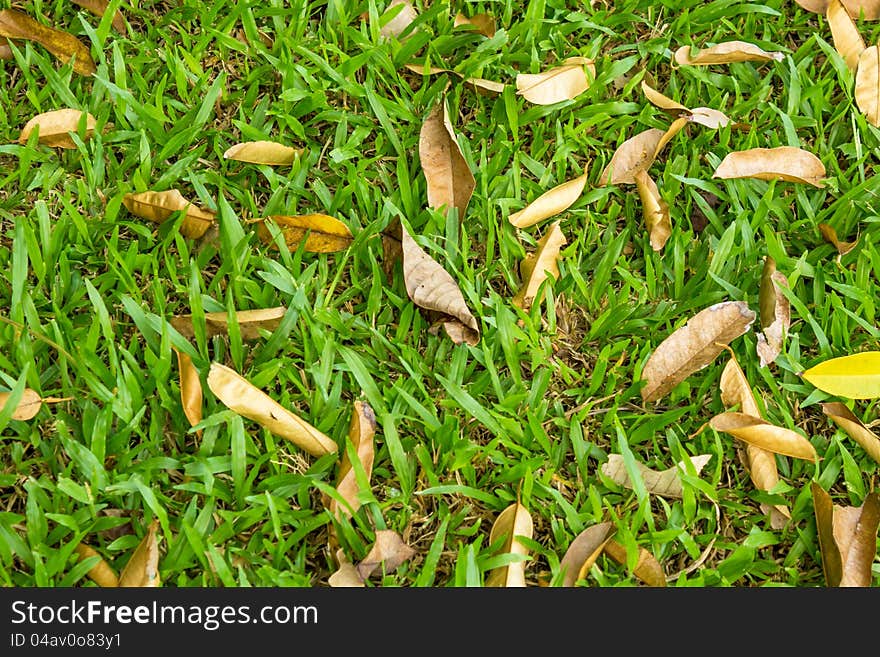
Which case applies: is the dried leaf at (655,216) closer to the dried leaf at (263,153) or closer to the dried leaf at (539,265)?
the dried leaf at (539,265)

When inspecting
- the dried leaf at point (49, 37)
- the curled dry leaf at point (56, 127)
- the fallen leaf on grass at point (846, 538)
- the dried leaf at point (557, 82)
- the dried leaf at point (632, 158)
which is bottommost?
the fallen leaf on grass at point (846, 538)

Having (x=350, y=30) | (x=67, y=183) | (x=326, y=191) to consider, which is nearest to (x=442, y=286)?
(x=326, y=191)

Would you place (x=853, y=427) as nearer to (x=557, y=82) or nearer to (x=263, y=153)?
(x=557, y=82)

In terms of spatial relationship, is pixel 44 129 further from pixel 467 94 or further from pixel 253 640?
pixel 253 640

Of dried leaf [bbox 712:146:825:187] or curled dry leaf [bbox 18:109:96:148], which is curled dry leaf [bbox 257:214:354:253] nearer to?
curled dry leaf [bbox 18:109:96:148]

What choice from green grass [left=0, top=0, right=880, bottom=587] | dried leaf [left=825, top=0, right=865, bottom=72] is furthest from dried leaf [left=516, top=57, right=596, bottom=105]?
dried leaf [left=825, top=0, right=865, bottom=72]

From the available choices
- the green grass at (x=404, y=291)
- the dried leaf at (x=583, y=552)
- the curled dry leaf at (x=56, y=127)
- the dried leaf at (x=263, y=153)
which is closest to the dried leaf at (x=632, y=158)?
the green grass at (x=404, y=291)

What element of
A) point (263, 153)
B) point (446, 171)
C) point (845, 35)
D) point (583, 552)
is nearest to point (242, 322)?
point (263, 153)
